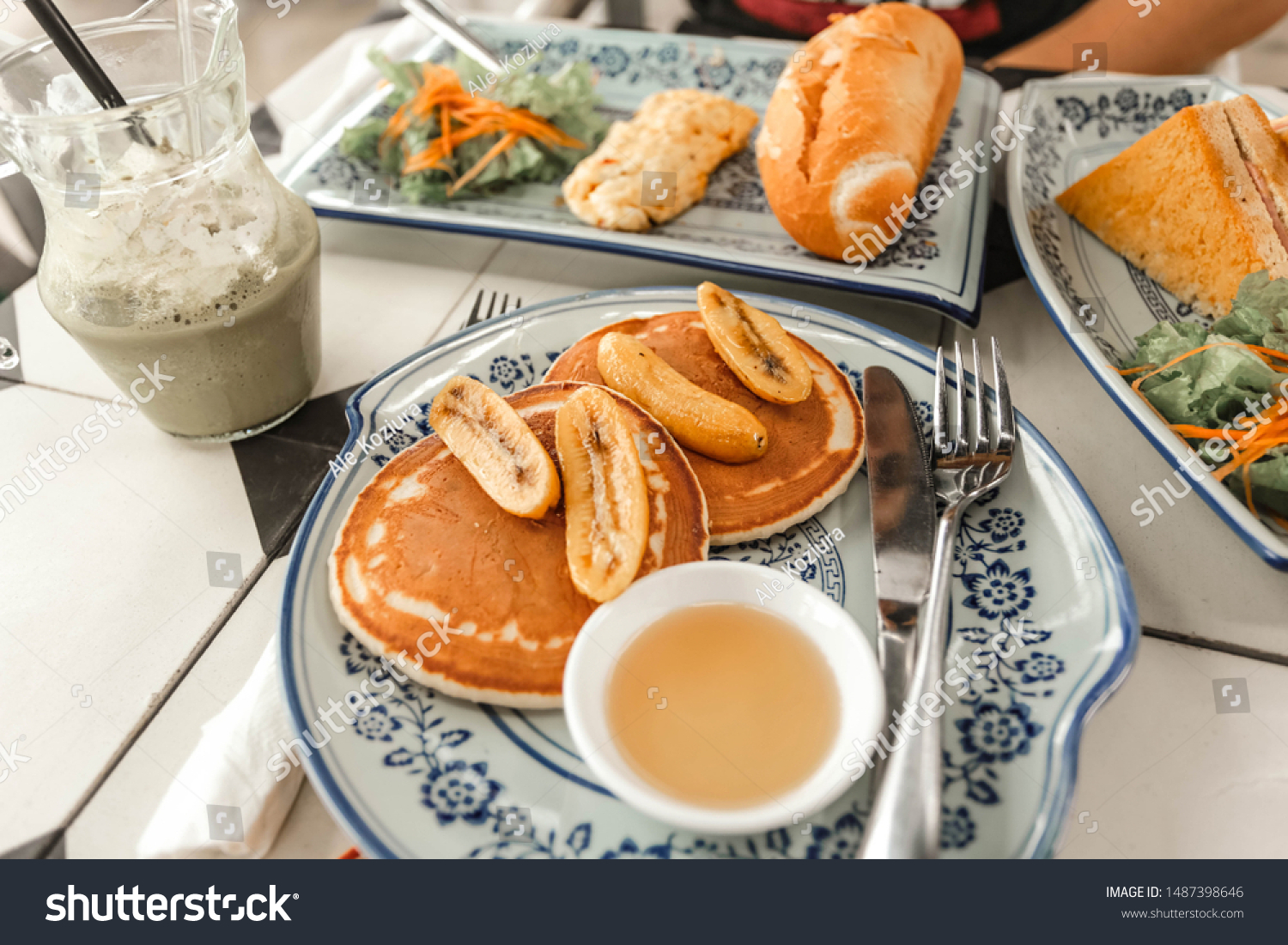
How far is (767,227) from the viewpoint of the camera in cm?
195

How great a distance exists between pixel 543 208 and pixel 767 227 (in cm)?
56

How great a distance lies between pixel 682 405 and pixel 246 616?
2.45 feet

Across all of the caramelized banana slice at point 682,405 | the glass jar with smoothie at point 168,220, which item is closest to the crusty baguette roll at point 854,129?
the caramelized banana slice at point 682,405

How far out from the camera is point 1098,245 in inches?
72.9

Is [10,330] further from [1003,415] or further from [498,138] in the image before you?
[1003,415]

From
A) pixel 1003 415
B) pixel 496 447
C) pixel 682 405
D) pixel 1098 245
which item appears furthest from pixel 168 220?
pixel 1098 245

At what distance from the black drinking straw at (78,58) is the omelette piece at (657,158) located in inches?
38.2

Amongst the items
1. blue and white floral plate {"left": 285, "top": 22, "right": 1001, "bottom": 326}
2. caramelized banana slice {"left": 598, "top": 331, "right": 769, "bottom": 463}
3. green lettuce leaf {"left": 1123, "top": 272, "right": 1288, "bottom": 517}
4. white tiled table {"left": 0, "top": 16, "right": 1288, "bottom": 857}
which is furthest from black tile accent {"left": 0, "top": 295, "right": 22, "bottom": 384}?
green lettuce leaf {"left": 1123, "top": 272, "right": 1288, "bottom": 517}

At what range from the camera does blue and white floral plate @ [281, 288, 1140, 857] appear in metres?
0.92

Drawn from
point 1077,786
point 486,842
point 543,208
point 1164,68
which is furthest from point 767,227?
point 1164,68

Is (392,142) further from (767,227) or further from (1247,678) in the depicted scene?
(1247,678)

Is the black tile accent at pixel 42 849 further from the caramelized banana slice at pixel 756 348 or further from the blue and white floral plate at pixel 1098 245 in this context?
the blue and white floral plate at pixel 1098 245

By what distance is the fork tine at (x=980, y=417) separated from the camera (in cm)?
127

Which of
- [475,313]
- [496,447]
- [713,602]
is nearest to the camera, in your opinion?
[713,602]
